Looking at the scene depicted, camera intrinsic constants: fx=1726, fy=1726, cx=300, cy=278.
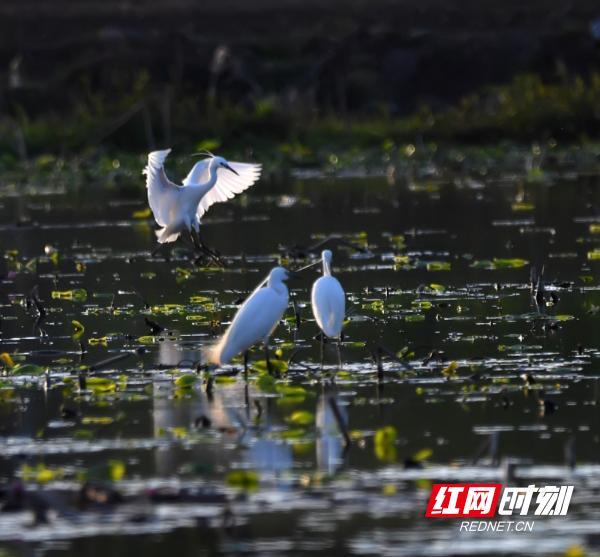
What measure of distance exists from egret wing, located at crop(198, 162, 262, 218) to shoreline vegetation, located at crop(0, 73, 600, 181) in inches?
520

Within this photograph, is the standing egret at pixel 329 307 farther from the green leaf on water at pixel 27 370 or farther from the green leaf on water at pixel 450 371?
the green leaf on water at pixel 27 370

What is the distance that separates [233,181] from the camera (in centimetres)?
1450

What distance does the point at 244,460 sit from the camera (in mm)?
8125

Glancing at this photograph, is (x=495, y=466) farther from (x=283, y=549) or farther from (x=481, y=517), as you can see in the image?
(x=283, y=549)

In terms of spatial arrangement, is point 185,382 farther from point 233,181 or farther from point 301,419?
point 233,181

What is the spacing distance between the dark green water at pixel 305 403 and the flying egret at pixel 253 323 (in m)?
0.20

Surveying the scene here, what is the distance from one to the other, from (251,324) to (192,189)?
168 inches

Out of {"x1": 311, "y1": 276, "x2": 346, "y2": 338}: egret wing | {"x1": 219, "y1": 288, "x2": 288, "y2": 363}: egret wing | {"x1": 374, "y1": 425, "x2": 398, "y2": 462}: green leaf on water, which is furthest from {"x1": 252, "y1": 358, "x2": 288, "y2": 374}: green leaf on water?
{"x1": 374, "y1": 425, "x2": 398, "y2": 462}: green leaf on water

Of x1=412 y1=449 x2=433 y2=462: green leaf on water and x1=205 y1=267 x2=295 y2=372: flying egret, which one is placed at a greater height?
x1=205 y1=267 x2=295 y2=372: flying egret

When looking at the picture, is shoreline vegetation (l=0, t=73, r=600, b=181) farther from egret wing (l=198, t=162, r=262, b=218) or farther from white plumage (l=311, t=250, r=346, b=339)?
white plumage (l=311, t=250, r=346, b=339)

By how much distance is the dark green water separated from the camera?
7.02 meters

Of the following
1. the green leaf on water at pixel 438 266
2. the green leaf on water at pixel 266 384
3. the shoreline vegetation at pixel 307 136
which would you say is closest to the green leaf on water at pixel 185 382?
the green leaf on water at pixel 266 384

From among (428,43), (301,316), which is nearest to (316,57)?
(428,43)

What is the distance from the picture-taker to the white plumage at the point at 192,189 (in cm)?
1410
